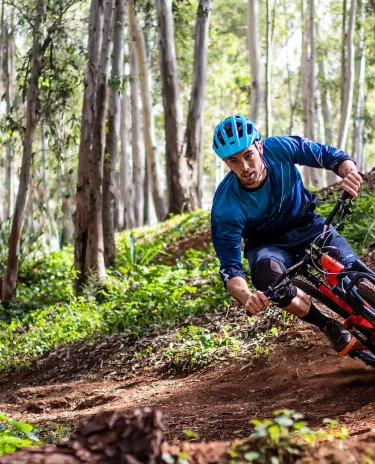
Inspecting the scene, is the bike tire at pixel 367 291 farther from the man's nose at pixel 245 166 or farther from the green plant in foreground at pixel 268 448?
the green plant in foreground at pixel 268 448

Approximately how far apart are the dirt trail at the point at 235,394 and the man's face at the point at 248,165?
1798 millimetres

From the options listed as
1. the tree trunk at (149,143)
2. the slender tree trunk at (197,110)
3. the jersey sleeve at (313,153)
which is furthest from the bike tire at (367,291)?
the tree trunk at (149,143)

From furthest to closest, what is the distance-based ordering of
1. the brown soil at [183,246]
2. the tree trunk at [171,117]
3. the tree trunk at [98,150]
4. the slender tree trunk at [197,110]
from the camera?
the slender tree trunk at [197,110] < the tree trunk at [171,117] < the brown soil at [183,246] < the tree trunk at [98,150]

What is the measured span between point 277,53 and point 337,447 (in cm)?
4335

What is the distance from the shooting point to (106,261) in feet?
51.0

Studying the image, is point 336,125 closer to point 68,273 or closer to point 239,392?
point 68,273

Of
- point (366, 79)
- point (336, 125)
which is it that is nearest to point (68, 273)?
point (366, 79)

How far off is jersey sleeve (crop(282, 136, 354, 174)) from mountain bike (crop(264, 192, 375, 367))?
38 centimetres

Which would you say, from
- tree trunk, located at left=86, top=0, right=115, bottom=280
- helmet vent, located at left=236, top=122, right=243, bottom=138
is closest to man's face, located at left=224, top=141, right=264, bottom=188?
helmet vent, located at left=236, top=122, right=243, bottom=138

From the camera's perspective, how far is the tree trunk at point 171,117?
66.8 feet

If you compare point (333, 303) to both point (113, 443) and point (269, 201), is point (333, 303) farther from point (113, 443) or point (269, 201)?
point (113, 443)

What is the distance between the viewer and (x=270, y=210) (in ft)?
18.7

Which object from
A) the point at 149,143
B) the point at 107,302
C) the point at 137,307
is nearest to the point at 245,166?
the point at 137,307

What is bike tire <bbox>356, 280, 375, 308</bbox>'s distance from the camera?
5168mm
